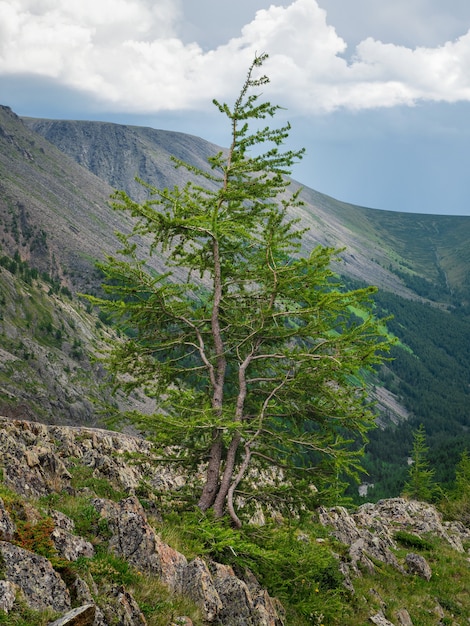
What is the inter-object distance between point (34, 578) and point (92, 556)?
2.26 metres

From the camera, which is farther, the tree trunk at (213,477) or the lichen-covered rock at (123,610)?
the tree trunk at (213,477)

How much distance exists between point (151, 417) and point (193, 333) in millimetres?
3952

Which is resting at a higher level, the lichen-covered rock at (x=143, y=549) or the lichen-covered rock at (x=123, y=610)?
the lichen-covered rock at (x=123, y=610)

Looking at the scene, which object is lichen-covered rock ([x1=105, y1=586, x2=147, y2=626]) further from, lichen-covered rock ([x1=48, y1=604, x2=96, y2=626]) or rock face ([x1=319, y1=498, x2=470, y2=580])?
rock face ([x1=319, y1=498, x2=470, y2=580])

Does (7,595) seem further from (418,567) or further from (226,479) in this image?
(418,567)

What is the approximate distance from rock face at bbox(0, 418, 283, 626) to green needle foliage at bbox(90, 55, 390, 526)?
2.12 meters

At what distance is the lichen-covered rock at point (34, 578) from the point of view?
708cm

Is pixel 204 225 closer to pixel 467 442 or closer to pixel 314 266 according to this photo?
pixel 314 266

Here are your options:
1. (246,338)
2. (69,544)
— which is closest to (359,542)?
(246,338)

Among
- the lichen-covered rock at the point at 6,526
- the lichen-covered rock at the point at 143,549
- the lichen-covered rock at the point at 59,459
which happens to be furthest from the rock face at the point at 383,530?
the lichen-covered rock at the point at 6,526

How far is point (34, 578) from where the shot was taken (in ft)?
24.0

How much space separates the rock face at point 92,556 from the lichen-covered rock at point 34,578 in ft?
0.05

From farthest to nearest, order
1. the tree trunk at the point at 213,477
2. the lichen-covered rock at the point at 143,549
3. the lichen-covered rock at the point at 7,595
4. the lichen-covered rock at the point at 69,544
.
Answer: the tree trunk at the point at 213,477 < the lichen-covered rock at the point at 143,549 < the lichen-covered rock at the point at 69,544 < the lichen-covered rock at the point at 7,595

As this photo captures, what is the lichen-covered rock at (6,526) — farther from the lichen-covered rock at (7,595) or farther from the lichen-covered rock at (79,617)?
the lichen-covered rock at (79,617)
